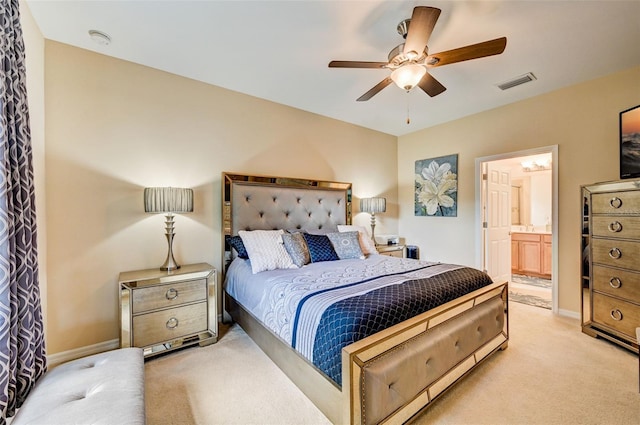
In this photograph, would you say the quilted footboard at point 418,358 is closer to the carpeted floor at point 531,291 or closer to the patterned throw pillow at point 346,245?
the patterned throw pillow at point 346,245

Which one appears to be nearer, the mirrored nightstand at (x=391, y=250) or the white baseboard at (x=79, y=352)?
the white baseboard at (x=79, y=352)

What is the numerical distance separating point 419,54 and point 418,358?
2011 millimetres

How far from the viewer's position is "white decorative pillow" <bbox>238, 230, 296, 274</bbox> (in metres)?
2.50

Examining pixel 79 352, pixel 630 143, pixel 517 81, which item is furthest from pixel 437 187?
pixel 79 352

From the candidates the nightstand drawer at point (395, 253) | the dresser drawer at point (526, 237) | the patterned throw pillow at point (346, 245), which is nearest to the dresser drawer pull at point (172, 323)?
the patterned throw pillow at point (346, 245)

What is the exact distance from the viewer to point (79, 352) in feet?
7.55

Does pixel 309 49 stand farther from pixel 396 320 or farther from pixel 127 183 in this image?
pixel 396 320

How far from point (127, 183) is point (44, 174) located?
555mm

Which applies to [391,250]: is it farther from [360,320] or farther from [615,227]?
[360,320]

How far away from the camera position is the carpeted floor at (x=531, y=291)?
374 cm

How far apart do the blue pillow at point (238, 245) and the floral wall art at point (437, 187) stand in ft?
10.5

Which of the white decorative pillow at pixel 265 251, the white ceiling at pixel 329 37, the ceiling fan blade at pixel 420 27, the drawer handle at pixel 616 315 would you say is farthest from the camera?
the white decorative pillow at pixel 265 251

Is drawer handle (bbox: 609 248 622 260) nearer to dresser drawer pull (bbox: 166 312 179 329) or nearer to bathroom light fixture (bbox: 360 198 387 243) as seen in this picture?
bathroom light fixture (bbox: 360 198 387 243)

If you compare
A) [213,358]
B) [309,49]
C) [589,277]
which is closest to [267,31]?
[309,49]
